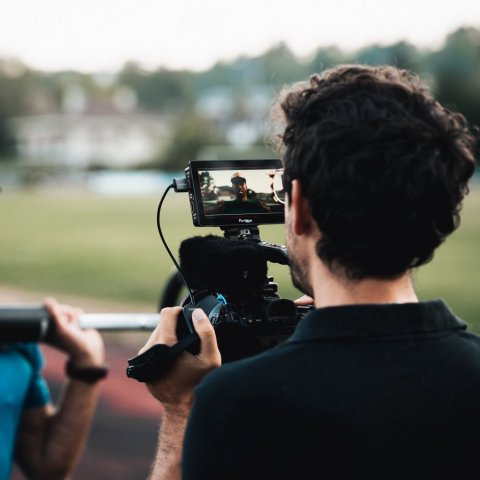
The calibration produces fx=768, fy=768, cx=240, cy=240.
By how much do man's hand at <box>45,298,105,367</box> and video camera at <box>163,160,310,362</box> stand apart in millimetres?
187

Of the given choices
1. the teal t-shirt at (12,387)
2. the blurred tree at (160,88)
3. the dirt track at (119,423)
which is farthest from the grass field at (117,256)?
the blurred tree at (160,88)

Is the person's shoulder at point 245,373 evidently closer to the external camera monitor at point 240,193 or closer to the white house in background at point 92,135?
the external camera monitor at point 240,193

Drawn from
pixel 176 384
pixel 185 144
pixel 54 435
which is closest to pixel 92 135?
pixel 185 144

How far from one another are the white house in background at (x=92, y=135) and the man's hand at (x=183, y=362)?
263 ft

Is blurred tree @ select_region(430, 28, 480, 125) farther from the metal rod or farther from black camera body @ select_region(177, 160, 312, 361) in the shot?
the metal rod

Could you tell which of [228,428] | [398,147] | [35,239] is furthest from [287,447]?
[35,239]

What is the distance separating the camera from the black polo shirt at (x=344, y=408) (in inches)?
39.9

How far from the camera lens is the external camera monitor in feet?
5.49

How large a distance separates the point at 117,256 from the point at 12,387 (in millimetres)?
16418

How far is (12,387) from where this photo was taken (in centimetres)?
167

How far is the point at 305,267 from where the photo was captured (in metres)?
1.18

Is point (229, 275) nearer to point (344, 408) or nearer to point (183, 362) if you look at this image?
point (183, 362)

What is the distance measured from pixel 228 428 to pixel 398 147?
449 mm

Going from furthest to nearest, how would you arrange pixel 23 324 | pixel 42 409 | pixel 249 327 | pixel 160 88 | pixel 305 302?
pixel 160 88
pixel 42 409
pixel 305 302
pixel 249 327
pixel 23 324
